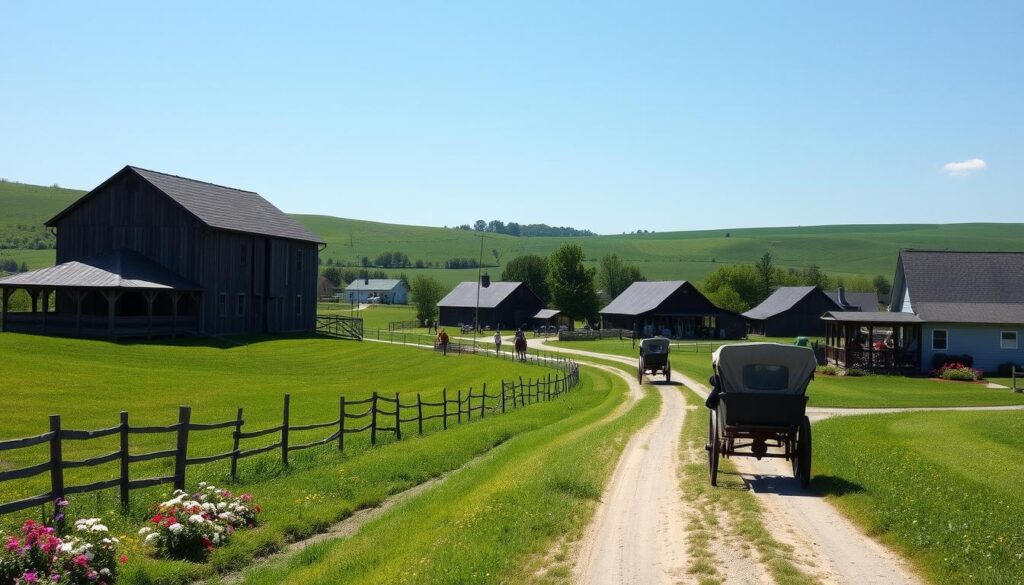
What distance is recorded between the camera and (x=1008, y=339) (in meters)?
50.5

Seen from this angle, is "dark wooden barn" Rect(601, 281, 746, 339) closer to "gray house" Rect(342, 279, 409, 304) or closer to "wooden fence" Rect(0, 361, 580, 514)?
Answer: "wooden fence" Rect(0, 361, 580, 514)

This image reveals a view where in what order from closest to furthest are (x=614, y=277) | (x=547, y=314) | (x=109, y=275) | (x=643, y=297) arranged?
(x=109, y=275), (x=643, y=297), (x=547, y=314), (x=614, y=277)

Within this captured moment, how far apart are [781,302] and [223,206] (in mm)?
64740

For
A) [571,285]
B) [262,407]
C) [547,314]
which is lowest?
[262,407]

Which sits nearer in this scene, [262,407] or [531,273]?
[262,407]

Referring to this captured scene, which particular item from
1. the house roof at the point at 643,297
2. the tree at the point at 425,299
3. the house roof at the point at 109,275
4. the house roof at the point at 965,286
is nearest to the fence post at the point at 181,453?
the house roof at the point at 109,275

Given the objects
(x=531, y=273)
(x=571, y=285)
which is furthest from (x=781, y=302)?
(x=531, y=273)

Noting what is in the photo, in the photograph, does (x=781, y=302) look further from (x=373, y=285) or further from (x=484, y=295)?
(x=373, y=285)

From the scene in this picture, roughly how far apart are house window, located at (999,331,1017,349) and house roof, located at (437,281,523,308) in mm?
63067

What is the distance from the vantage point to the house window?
50406 mm

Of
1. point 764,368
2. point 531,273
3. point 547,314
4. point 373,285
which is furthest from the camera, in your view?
point 373,285

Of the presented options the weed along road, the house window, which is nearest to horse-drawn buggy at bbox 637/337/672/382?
the house window

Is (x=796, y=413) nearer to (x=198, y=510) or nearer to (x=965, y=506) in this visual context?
(x=965, y=506)

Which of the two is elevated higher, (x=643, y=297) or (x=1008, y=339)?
(x=643, y=297)
